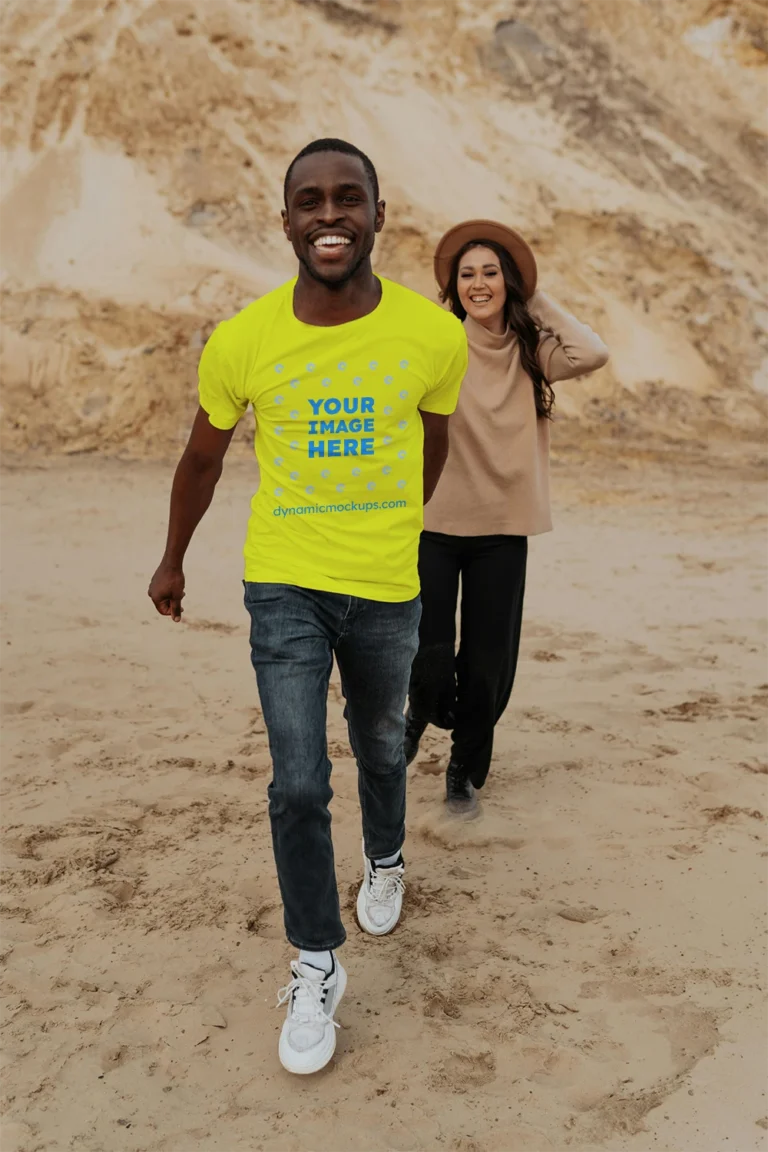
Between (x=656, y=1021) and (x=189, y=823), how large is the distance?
180 centimetres

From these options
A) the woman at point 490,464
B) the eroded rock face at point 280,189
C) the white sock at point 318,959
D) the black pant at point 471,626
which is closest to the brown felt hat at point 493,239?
the woman at point 490,464

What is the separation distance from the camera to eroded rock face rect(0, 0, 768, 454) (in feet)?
41.3

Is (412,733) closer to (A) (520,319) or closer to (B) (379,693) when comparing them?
(B) (379,693)

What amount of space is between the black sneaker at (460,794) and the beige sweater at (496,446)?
88 cm

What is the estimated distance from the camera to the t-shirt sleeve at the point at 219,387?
102 inches

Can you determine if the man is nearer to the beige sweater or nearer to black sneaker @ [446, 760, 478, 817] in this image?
the beige sweater

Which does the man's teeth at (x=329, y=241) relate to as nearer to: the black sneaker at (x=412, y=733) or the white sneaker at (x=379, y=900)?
the white sneaker at (x=379, y=900)

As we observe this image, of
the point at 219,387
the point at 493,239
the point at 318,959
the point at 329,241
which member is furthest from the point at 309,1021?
the point at 493,239

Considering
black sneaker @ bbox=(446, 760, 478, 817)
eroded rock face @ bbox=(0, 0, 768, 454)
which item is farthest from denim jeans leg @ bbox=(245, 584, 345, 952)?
eroded rock face @ bbox=(0, 0, 768, 454)

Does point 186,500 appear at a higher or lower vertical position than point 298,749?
higher

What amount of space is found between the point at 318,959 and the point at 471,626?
141 centimetres

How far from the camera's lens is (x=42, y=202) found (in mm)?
13344

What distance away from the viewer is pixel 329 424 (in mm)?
2604

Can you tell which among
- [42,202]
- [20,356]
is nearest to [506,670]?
[20,356]
